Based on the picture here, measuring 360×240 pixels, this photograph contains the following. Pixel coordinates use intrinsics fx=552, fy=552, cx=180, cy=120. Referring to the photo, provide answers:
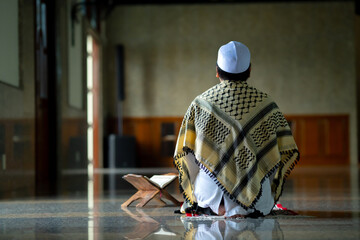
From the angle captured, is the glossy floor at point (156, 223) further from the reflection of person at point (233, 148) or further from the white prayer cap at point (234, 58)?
the white prayer cap at point (234, 58)

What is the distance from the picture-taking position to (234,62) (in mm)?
3271

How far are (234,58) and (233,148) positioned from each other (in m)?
0.53

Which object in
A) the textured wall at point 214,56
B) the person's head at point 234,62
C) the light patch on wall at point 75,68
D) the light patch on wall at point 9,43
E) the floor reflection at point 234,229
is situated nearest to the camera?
the floor reflection at point 234,229

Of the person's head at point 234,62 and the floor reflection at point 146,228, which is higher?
the person's head at point 234,62

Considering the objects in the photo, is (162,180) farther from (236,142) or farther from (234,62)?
(234,62)

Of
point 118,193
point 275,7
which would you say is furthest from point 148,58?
point 118,193

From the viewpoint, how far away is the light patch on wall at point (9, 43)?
19.1 ft

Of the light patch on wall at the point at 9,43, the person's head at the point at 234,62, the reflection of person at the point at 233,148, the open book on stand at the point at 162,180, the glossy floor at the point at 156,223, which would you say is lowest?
the glossy floor at the point at 156,223

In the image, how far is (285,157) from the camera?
3311 millimetres

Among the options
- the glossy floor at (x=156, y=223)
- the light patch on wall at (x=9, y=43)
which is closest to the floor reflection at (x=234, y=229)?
the glossy floor at (x=156, y=223)

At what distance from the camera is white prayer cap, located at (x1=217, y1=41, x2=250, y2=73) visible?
10.7ft

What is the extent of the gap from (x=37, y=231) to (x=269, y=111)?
1.47m

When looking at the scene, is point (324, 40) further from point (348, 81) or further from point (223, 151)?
point (223, 151)

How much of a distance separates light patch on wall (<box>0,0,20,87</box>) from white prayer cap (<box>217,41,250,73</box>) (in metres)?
3.21
